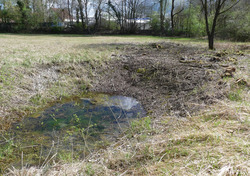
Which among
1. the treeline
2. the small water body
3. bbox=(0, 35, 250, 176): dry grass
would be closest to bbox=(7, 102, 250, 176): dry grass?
bbox=(0, 35, 250, 176): dry grass

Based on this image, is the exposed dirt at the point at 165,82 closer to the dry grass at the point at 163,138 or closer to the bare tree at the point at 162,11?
the dry grass at the point at 163,138

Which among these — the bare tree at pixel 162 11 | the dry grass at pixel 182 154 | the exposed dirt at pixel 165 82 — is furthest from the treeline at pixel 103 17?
the dry grass at pixel 182 154

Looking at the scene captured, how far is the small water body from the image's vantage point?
103 inches

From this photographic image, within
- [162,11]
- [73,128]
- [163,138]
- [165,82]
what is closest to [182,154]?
[163,138]

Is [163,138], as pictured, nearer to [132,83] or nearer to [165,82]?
[165,82]

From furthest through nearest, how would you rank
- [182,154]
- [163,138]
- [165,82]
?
1. [165,82]
2. [163,138]
3. [182,154]

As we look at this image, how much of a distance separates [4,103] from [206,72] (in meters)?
4.69

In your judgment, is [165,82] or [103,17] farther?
[103,17]

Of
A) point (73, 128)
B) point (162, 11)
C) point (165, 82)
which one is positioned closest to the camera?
point (73, 128)

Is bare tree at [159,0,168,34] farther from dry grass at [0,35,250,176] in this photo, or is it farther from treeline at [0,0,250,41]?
dry grass at [0,35,250,176]

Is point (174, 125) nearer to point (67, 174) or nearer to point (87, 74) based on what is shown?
point (67, 174)

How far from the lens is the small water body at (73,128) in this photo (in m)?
2.62

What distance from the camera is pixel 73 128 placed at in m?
3.22

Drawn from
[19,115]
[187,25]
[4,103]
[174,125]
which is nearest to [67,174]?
[174,125]
